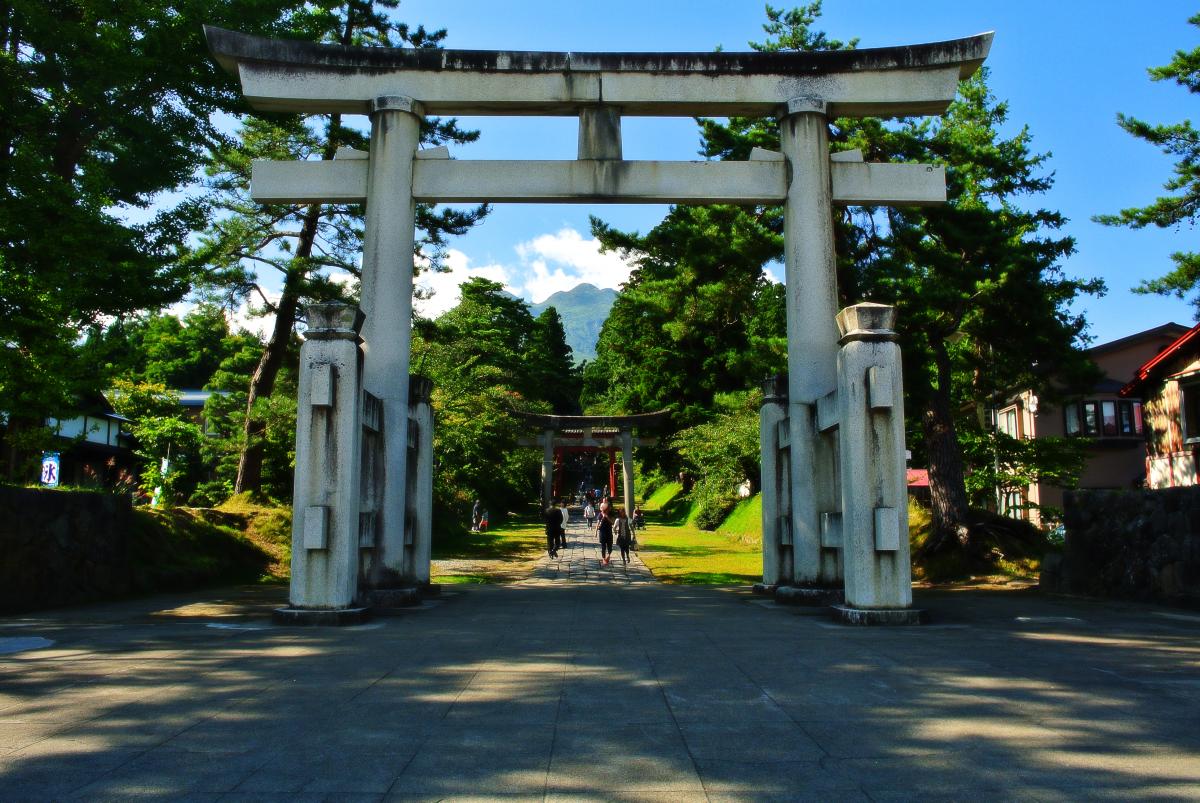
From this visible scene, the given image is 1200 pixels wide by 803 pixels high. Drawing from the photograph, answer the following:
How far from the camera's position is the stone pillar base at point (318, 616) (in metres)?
7.61

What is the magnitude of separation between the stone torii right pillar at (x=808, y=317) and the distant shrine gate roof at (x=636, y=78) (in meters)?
0.45

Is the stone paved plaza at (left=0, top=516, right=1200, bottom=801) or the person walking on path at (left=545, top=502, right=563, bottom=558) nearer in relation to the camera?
the stone paved plaza at (left=0, top=516, right=1200, bottom=801)

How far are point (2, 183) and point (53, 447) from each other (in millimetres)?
3067

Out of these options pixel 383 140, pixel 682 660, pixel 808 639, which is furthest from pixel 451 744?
pixel 383 140

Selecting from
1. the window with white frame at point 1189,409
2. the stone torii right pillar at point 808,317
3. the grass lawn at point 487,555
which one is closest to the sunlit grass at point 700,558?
the grass lawn at point 487,555

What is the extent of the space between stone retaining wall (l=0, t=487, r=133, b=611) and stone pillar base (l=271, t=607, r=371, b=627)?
11.7ft

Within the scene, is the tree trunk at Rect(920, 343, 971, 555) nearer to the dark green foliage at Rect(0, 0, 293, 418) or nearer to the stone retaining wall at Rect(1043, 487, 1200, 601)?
the stone retaining wall at Rect(1043, 487, 1200, 601)

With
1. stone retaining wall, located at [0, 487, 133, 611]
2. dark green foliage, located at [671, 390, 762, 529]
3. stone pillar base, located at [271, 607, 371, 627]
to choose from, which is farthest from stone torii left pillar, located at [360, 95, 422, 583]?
dark green foliage, located at [671, 390, 762, 529]

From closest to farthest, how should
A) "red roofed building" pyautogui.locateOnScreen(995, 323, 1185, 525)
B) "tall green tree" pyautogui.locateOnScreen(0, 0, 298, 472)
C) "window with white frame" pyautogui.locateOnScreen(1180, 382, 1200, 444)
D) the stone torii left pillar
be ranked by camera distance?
"tall green tree" pyautogui.locateOnScreen(0, 0, 298, 472) → the stone torii left pillar → "window with white frame" pyautogui.locateOnScreen(1180, 382, 1200, 444) → "red roofed building" pyautogui.locateOnScreen(995, 323, 1185, 525)

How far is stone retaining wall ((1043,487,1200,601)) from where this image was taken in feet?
32.7

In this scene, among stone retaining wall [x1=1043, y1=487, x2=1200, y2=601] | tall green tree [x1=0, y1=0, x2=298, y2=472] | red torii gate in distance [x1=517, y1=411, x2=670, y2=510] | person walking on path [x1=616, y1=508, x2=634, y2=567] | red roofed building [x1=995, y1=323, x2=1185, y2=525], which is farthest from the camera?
red torii gate in distance [x1=517, y1=411, x2=670, y2=510]

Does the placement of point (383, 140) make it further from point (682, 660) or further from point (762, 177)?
point (682, 660)

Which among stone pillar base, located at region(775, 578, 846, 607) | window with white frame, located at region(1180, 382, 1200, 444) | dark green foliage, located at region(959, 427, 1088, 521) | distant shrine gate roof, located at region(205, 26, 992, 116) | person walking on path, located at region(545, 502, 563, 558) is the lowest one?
stone pillar base, located at region(775, 578, 846, 607)

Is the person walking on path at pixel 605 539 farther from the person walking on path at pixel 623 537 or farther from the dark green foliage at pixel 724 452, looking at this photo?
the dark green foliage at pixel 724 452
